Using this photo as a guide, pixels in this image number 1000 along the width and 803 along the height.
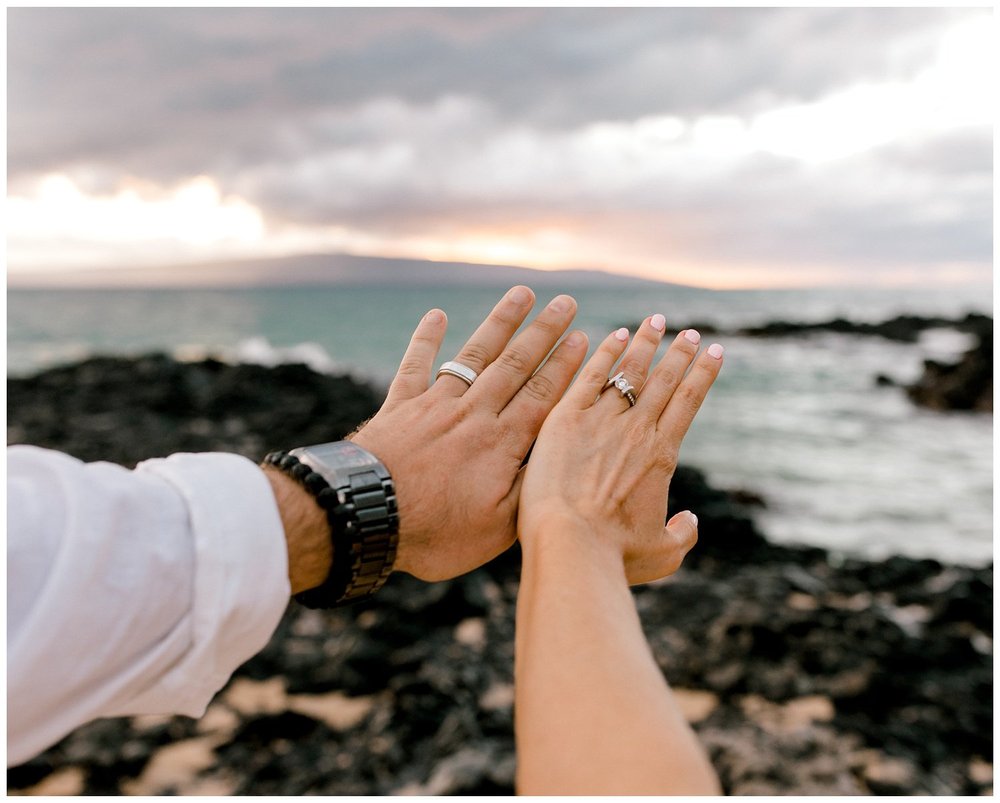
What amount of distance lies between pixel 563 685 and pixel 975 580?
5887 millimetres

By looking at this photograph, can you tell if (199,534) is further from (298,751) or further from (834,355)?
(834,355)

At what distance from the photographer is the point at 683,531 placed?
1.98m

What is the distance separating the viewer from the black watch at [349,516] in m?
1.58

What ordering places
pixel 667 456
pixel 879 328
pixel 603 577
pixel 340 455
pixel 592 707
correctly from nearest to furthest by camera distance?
pixel 592 707, pixel 603 577, pixel 340 455, pixel 667 456, pixel 879 328

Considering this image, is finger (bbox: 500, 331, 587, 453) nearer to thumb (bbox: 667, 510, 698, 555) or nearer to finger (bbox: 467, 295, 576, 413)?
finger (bbox: 467, 295, 576, 413)

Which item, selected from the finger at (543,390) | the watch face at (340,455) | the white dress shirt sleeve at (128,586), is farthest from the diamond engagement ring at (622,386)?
the white dress shirt sleeve at (128,586)

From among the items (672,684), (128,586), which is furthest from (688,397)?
(672,684)

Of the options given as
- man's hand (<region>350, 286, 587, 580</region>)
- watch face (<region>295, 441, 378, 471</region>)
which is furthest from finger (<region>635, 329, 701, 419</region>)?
watch face (<region>295, 441, 378, 471</region>)

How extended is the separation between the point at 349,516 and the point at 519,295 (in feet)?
2.90

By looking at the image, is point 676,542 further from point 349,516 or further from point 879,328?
point 879,328

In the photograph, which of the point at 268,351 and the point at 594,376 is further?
the point at 268,351

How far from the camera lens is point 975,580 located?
5730 mm

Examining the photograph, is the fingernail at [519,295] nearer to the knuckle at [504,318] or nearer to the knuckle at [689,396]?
the knuckle at [504,318]

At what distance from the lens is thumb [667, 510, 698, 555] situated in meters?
1.95
